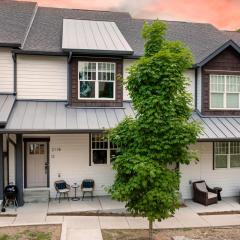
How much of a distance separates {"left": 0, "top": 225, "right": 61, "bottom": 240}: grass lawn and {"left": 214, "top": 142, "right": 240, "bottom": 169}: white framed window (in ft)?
28.3

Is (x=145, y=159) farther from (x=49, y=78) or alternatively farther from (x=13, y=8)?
(x=13, y=8)

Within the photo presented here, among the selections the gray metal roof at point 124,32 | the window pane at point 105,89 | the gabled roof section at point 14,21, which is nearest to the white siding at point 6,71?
the gabled roof section at point 14,21

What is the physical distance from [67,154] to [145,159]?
6.67 metres

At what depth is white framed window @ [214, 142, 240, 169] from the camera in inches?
648

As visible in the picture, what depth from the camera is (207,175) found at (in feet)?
53.4

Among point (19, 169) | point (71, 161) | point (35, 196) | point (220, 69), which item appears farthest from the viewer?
point (220, 69)

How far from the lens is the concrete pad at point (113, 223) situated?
11742 millimetres

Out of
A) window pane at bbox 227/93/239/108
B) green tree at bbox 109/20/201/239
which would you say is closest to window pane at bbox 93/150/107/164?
green tree at bbox 109/20/201/239

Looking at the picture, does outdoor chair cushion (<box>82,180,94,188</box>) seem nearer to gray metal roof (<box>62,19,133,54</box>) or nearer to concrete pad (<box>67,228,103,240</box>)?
concrete pad (<box>67,228,103,240</box>)

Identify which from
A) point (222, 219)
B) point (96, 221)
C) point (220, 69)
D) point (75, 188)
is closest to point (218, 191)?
point (222, 219)

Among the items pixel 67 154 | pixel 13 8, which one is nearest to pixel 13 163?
pixel 67 154

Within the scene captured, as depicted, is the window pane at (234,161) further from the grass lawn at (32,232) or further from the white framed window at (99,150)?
the grass lawn at (32,232)

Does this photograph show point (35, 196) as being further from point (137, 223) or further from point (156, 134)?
point (156, 134)

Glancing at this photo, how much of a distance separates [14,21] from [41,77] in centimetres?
444
